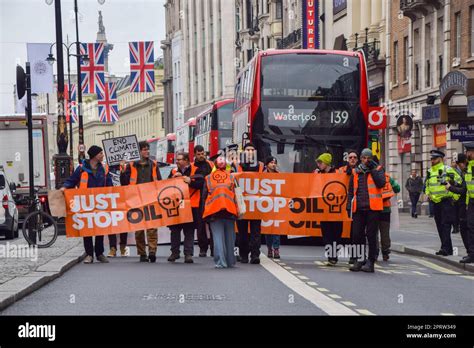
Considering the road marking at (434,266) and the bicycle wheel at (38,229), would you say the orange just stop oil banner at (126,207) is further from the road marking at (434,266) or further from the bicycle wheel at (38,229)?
the road marking at (434,266)

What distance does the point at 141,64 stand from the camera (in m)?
50.6

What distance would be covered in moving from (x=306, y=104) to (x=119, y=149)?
1435 cm

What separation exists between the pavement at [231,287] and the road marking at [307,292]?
0.01 metres

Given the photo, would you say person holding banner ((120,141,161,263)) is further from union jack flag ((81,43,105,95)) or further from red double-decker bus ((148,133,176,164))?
red double-decker bus ((148,133,176,164))

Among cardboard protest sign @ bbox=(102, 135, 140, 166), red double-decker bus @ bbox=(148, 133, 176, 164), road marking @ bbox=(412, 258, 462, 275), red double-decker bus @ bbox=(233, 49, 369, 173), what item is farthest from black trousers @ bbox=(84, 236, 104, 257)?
red double-decker bus @ bbox=(148, 133, 176, 164)

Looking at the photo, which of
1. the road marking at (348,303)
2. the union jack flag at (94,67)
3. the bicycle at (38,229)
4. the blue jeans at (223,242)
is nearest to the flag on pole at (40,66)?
the union jack flag at (94,67)

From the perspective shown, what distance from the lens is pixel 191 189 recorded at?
22266mm

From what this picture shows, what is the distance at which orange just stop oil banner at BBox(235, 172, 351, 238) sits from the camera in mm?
23250

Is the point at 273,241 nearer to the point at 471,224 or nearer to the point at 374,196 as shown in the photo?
the point at 374,196

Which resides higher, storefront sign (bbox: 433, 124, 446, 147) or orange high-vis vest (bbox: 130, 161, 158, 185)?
storefront sign (bbox: 433, 124, 446, 147)

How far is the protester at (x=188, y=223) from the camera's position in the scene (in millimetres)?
21547

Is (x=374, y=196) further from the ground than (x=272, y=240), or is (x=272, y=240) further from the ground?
(x=374, y=196)

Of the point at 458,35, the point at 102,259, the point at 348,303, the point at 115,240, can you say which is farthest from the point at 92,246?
the point at 458,35

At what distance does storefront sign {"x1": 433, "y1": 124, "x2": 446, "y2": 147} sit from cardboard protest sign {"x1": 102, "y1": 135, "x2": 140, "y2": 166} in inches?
438
